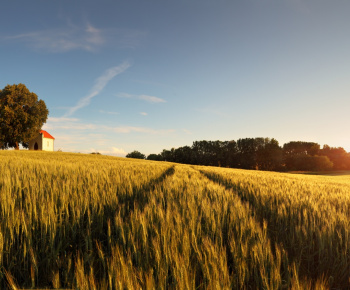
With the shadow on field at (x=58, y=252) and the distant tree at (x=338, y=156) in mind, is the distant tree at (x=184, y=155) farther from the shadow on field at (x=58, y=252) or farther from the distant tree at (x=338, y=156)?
the shadow on field at (x=58, y=252)

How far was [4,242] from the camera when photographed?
163 centimetres

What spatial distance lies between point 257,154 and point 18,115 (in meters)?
62.2

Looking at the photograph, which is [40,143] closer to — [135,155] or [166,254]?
[135,155]

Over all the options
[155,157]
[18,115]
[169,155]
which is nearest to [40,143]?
[18,115]

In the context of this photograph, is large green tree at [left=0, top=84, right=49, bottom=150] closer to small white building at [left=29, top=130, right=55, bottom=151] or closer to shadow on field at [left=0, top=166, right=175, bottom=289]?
small white building at [left=29, top=130, right=55, bottom=151]

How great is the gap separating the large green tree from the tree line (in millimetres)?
33551

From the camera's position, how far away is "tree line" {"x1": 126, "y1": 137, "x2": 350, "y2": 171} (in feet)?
202

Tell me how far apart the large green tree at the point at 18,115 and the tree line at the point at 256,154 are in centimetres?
3355

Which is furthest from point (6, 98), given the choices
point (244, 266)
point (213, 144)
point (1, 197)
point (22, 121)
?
point (213, 144)

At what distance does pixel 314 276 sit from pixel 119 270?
5.08 ft

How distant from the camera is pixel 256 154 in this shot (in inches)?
2554

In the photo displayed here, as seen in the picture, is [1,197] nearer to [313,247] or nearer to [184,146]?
[313,247]

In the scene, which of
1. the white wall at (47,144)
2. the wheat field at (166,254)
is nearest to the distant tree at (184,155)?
the white wall at (47,144)

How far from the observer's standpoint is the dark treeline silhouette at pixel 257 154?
61.4m
